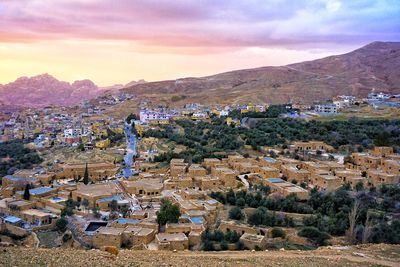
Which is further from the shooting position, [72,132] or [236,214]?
[72,132]

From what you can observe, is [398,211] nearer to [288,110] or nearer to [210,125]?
[210,125]

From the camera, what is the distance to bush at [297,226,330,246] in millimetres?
15766

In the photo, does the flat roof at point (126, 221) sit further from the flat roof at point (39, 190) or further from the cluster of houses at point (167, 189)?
the flat roof at point (39, 190)

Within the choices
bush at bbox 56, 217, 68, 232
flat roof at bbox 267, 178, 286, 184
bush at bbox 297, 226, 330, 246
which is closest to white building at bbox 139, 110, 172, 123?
flat roof at bbox 267, 178, 286, 184

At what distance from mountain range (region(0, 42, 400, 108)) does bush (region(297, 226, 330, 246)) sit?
4689 centimetres

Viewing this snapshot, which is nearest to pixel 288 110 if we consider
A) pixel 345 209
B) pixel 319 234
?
pixel 345 209

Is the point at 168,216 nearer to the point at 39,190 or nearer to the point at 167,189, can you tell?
the point at 167,189

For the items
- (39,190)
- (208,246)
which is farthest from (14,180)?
(208,246)

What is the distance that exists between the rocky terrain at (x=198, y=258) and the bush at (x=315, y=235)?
5.76 m

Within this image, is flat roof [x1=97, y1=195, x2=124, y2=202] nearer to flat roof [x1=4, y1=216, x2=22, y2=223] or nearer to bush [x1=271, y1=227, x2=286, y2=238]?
flat roof [x1=4, y1=216, x2=22, y2=223]

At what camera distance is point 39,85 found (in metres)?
138

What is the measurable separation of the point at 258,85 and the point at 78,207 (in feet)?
207

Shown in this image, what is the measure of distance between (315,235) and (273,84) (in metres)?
65.8

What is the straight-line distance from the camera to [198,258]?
8.54m
